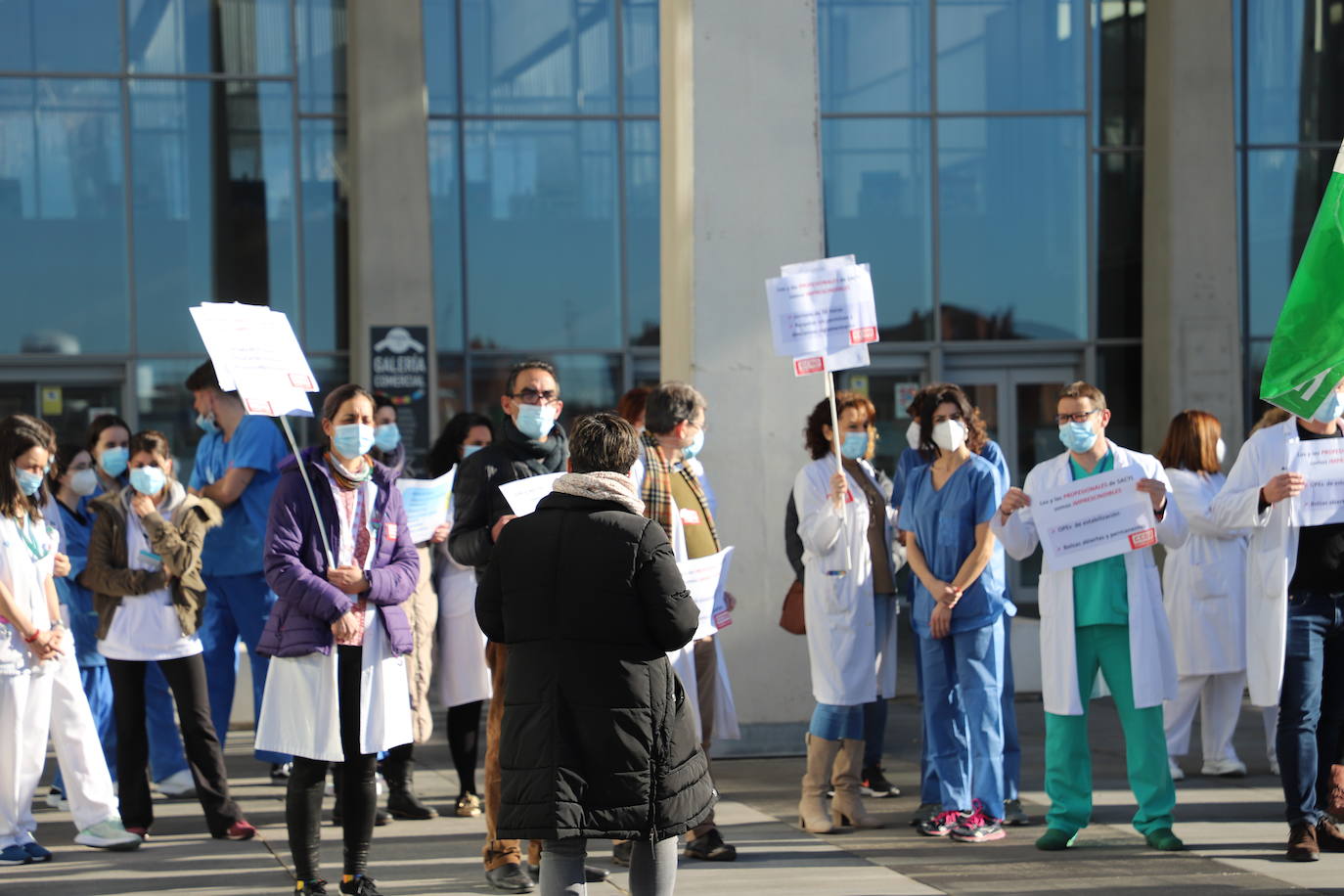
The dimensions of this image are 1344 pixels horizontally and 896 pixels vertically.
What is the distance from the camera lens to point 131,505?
8.27 meters

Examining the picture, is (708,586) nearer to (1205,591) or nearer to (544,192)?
(1205,591)

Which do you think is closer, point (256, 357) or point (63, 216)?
point (256, 357)

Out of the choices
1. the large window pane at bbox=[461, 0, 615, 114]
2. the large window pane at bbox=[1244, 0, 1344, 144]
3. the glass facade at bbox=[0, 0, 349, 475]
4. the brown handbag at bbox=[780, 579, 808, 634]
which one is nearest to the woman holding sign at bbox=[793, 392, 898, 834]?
the brown handbag at bbox=[780, 579, 808, 634]

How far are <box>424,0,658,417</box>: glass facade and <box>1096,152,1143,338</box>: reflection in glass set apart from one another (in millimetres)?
4838

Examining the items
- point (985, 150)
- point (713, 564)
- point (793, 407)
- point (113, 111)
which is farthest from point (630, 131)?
point (713, 564)

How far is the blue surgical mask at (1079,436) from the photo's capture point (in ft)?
24.9

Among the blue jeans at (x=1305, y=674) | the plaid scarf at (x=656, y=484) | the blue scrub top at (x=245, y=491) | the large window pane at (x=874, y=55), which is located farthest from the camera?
the large window pane at (x=874, y=55)

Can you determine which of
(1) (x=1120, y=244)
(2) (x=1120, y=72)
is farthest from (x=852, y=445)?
(2) (x=1120, y=72)

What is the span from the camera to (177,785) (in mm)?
9320

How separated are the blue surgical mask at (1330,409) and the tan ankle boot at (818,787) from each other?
2.56 metres

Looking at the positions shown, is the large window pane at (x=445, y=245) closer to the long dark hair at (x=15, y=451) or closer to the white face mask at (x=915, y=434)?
the white face mask at (x=915, y=434)

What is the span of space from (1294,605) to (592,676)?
3.74 meters

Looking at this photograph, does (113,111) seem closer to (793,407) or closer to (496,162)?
(496,162)

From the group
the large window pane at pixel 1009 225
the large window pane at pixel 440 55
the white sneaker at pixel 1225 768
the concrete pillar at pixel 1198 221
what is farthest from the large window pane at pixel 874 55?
the white sneaker at pixel 1225 768
